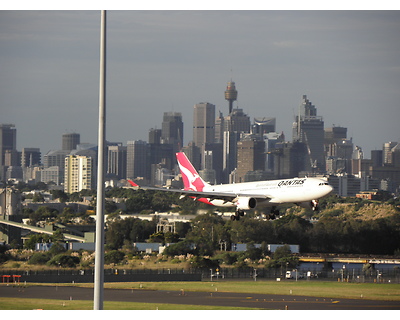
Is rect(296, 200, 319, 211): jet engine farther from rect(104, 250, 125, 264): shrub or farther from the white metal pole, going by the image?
the white metal pole

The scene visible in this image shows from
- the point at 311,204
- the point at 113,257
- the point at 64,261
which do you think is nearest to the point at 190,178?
the point at 113,257

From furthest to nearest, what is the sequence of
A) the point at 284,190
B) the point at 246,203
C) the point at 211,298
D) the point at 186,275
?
1. the point at 186,275
2. the point at 246,203
3. the point at 284,190
4. the point at 211,298

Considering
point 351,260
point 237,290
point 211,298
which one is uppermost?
point 211,298

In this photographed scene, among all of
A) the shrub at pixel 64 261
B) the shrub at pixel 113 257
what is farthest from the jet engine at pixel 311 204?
the shrub at pixel 113 257

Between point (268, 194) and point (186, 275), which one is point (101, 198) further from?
point (186, 275)

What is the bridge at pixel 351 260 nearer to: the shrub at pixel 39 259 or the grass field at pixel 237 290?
the shrub at pixel 39 259

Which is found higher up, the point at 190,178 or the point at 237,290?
the point at 190,178
